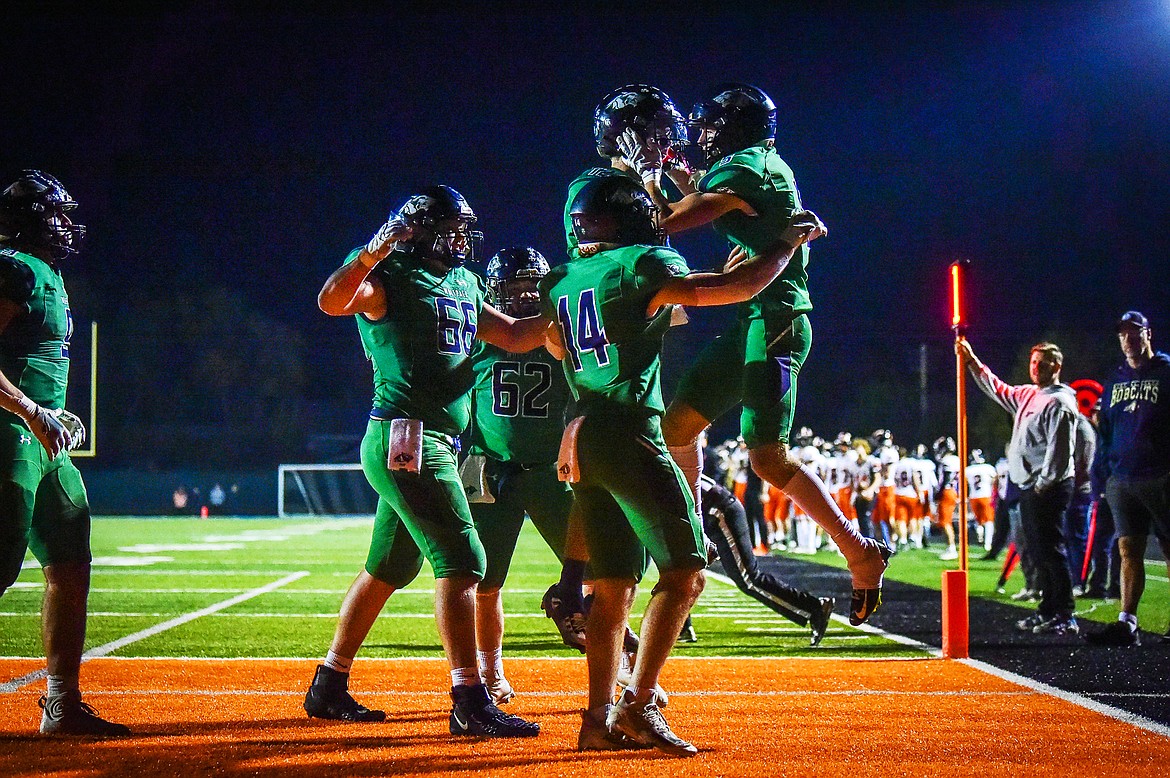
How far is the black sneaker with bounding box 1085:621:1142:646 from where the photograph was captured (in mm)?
8469

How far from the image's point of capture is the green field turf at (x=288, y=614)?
328 inches

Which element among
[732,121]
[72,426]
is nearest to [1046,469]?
[732,121]

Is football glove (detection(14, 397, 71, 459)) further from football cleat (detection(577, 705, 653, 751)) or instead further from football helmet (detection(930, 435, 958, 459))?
football helmet (detection(930, 435, 958, 459))

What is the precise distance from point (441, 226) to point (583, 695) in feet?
8.49

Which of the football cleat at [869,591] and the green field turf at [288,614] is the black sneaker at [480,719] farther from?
the green field turf at [288,614]

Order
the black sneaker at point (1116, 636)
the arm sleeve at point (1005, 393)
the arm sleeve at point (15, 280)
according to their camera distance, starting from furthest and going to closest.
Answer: the arm sleeve at point (1005, 393)
the black sneaker at point (1116, 636)
the arm sleeve at point (15, 280)

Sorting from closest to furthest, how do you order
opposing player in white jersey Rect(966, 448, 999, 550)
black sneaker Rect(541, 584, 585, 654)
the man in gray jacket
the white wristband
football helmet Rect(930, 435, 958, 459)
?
1. the white wristband
2. black sneaker Rect(541, 584, 585, 654)
3. the man in gray jacket
4. opposing player in white jersey Rect(966, 448, 999, 550)
5. football helmet Rect(930, 435, 958, 459)

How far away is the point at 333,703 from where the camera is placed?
5547mm

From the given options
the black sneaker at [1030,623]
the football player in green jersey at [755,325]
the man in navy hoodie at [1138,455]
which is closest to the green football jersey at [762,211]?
the football player in green jersey at [755,325]

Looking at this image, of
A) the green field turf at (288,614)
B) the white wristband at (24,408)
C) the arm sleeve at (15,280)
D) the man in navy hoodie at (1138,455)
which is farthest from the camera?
the man in navy hoodie at (1138,455)

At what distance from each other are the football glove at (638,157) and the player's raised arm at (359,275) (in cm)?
113

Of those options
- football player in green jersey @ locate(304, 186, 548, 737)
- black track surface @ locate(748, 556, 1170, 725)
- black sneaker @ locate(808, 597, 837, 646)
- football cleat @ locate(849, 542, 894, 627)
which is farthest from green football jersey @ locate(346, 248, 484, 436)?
black sneaker @ locate(808, 597, 837, 646)

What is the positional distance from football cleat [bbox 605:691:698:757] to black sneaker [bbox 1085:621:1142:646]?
Result: 4.91 m

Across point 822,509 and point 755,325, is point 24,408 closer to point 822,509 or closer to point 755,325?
point 755,325
